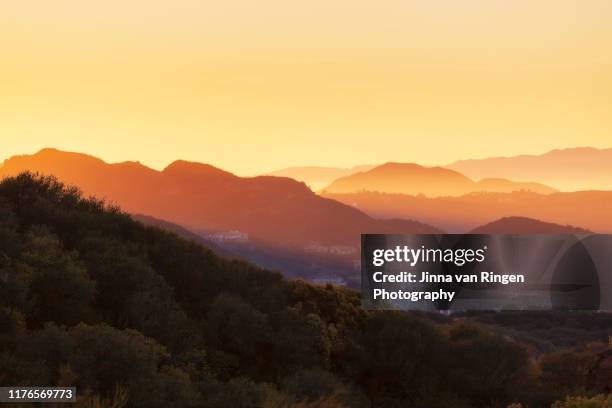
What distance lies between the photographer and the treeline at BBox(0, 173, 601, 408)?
61.2 ft

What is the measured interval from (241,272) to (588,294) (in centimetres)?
1783

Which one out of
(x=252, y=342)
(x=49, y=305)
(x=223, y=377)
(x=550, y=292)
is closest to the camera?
(x=49, y=305)

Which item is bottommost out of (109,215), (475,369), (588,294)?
(475,369)

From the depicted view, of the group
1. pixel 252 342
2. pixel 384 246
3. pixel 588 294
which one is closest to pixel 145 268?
pixel 252 342

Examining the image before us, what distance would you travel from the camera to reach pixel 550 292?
38.2 metres

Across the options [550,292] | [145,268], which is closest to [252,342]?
[145,268]

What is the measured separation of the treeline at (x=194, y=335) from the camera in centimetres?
1864

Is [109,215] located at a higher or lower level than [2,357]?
higher

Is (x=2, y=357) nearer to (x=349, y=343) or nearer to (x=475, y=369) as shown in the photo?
(x=349, y=343)

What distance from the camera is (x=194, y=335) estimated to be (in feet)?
86.6

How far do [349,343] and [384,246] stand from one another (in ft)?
13.5

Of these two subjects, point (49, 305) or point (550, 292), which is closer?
point (49, 305)

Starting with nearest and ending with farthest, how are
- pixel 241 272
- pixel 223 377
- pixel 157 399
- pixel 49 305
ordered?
pixel 157 399 → pixel 49 305 → pixel 223 377 → pixel 241 272

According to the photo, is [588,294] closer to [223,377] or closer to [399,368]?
[399,368]
